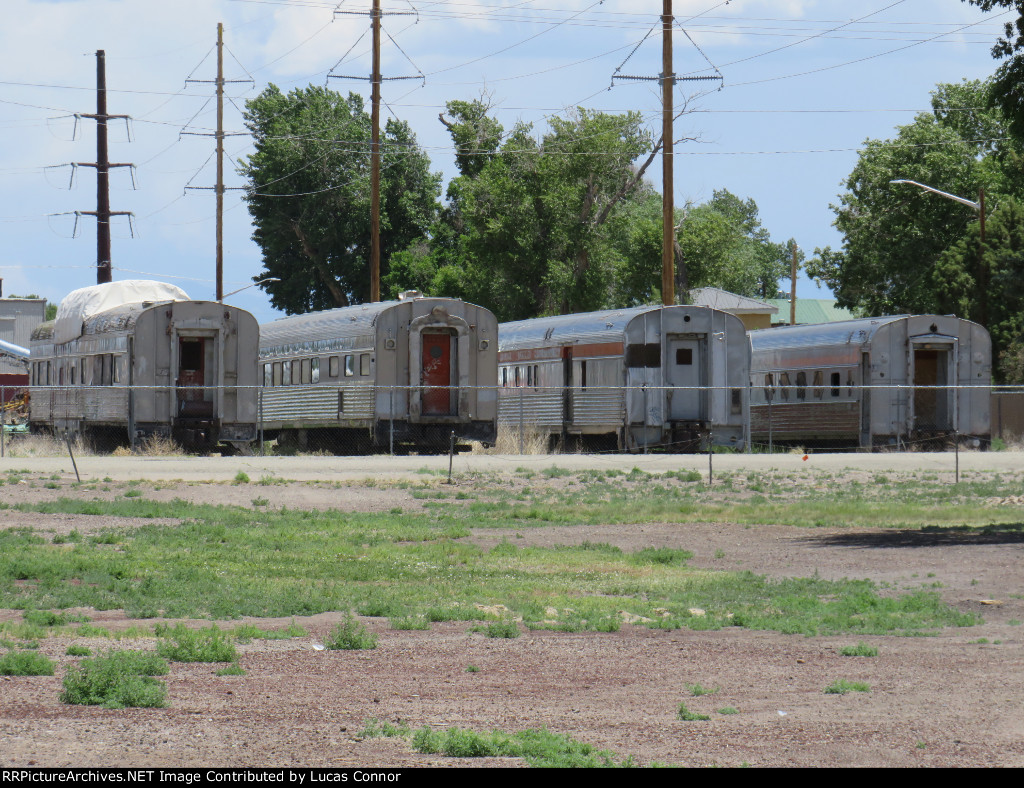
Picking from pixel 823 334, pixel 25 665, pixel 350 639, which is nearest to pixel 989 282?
pixel 823 334

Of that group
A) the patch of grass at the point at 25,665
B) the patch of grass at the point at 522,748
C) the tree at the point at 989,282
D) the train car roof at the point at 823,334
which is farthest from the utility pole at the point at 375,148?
the patch of grass at the point at 522,748

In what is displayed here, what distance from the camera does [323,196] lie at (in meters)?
79.1

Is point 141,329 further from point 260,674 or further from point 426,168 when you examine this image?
point 426,168

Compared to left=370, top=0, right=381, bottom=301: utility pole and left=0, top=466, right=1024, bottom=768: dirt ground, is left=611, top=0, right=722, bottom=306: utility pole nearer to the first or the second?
left=370, top=0, right=381, bottom=301: utility pole

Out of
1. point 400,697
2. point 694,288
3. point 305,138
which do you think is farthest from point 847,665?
point 305,138

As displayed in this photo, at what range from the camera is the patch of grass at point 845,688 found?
8516mm

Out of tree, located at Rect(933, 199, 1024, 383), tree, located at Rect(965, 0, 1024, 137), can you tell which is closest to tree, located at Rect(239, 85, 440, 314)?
tree, located at Rect(933, 199, 1024, 383)

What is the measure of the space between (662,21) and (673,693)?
29216 millimetres

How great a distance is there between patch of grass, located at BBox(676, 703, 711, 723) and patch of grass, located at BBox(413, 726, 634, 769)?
0.87 metres

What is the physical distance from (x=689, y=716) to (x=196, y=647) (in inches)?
137

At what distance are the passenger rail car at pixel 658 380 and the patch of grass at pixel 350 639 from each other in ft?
75.2

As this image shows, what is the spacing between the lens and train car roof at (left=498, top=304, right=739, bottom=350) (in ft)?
112

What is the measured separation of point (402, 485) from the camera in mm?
25078

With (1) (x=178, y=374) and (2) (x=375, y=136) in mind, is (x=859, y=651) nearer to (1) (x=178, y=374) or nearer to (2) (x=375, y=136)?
(1) (x=178, y=374)
